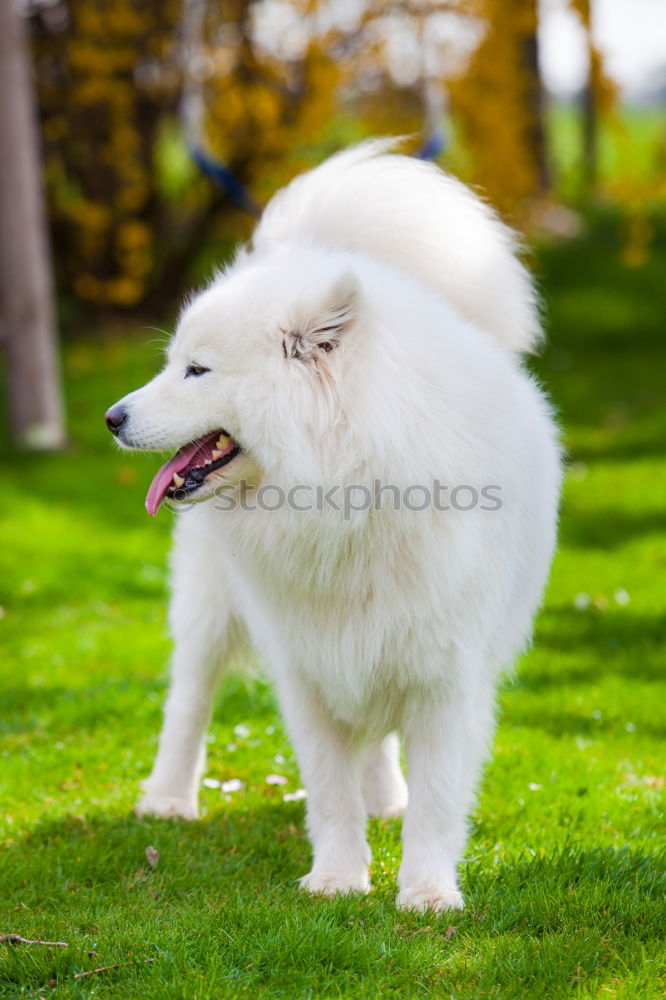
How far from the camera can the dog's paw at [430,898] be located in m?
2.79

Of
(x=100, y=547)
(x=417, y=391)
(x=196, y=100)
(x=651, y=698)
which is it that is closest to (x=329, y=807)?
(x=417, y=391)

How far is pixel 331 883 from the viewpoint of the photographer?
296 cm

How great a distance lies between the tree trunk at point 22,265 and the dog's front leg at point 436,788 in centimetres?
690

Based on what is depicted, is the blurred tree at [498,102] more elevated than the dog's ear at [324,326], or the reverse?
the blurred tree at [498,102]

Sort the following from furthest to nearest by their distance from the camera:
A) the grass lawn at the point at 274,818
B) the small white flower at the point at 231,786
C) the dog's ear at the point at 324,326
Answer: the small white flower at the point at 231,786, the dog's ear at the point at 324,326, the grass lawn at the point at 274,818

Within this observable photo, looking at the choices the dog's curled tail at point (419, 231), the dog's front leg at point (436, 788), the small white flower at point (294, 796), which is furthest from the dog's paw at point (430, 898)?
the dog's curled tail at point (419, 231)

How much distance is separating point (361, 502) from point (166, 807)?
1.52 meters

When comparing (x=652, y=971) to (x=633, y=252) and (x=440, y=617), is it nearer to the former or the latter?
(x=440, y=617)

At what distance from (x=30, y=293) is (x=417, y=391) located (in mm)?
7032

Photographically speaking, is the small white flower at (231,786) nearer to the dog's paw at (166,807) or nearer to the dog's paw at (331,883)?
the dog's paw at (166,807)

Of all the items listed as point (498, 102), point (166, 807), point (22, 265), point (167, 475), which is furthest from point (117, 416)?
point (498, 102)

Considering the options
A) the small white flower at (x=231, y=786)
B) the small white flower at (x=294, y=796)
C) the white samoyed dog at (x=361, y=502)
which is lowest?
the small white flower at (x=231, y=786)

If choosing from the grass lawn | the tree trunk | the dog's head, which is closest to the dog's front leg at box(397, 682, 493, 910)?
the grass lawn

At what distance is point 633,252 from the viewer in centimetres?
1134
